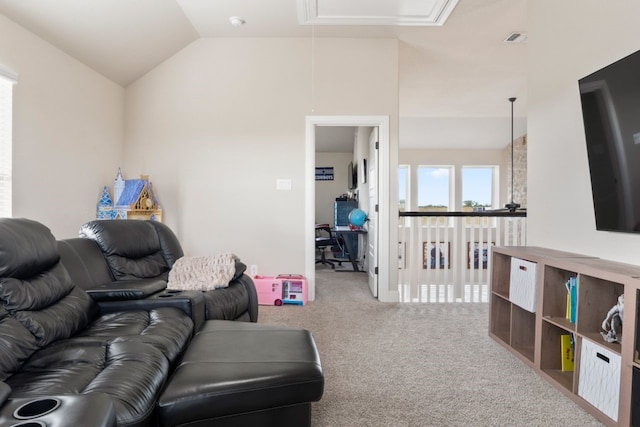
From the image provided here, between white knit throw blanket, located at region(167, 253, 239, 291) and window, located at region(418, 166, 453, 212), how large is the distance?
6070 millimetres

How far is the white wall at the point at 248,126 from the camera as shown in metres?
3.73

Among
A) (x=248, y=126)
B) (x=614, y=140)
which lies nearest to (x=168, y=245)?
(x=248, y=126)

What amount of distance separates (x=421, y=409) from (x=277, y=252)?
2.37m

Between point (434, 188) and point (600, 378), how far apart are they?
6.57 m

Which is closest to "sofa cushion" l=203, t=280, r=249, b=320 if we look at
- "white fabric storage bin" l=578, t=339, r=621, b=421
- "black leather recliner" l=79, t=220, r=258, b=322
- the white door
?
"black leather recliner" l=79, t=220, r=258, b=322

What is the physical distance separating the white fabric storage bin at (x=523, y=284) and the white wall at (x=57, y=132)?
3.70 metres

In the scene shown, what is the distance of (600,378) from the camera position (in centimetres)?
167

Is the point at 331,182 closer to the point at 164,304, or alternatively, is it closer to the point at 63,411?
the point at 164,304

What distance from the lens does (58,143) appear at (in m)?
3.03

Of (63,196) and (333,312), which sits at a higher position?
(63,196)

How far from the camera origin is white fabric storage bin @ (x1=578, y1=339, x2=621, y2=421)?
1589 mm

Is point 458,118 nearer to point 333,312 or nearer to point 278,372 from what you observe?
point 333,312

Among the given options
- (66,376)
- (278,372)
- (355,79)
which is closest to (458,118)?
(355,79)

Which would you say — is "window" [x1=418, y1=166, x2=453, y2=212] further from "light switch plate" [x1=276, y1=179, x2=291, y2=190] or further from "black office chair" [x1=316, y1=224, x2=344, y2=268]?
"light switch plate" [x1=276, y1=179, x2=291, y2=190]
